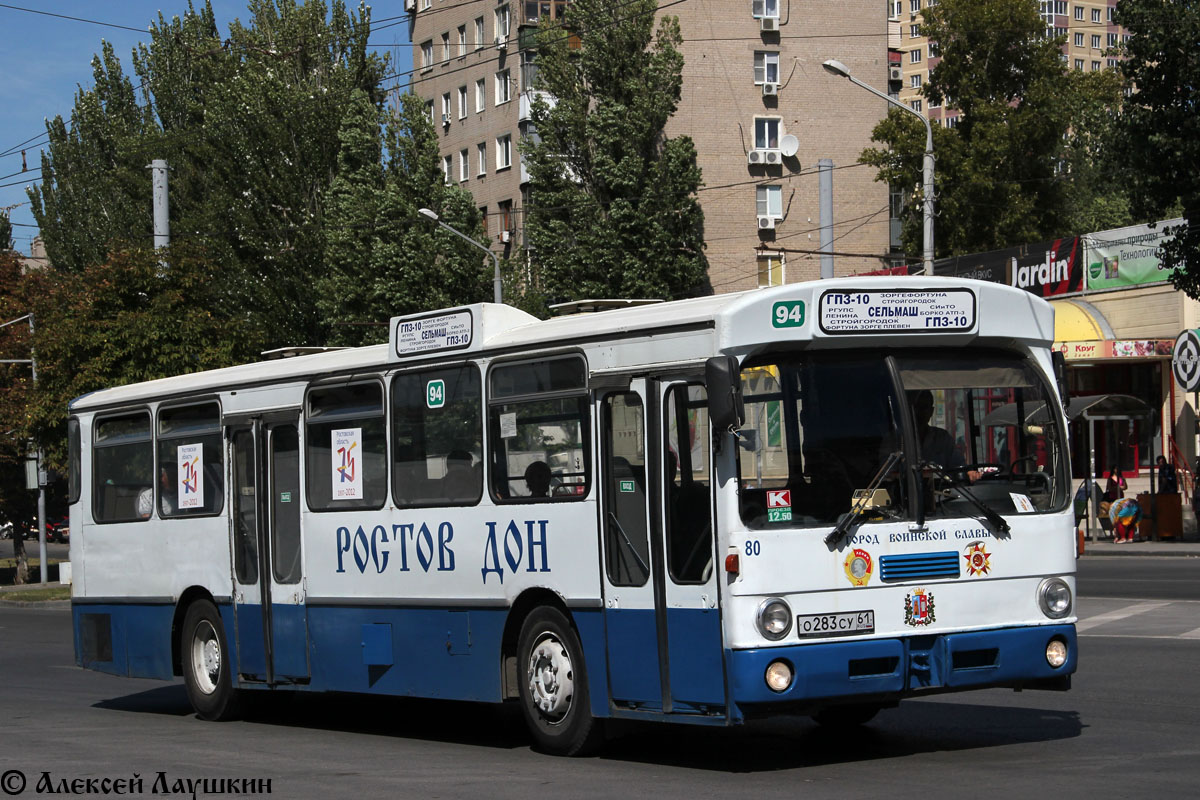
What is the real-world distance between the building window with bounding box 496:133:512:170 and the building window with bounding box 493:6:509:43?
3.82 metres

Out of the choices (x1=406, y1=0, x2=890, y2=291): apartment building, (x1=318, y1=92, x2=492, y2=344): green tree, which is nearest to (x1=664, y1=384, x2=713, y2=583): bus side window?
(x1=318, y1=92, x2=492, y2=344): green tree

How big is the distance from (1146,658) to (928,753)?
17.6ft

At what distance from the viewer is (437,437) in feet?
38.0

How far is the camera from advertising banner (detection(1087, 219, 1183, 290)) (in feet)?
121

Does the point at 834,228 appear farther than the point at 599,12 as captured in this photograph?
Yes

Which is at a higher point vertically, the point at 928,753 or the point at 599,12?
the point at 599,12

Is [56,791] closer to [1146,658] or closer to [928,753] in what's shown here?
[928,753]

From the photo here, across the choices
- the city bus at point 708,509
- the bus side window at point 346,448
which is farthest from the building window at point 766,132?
the city bus at point 708,509

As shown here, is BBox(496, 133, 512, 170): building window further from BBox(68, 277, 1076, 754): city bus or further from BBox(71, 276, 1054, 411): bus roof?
BBox(71, 276, 1054, 411): bus roof

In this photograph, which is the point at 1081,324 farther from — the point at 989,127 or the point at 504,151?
the point at 504,151

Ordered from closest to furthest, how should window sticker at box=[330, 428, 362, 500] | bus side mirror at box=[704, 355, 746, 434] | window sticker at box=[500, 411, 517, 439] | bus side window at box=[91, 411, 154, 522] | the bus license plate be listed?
bus side mirror at box=[704, 355, 746, 434]
the bus license plate
window sticker at box=[500, 411, 517, 439]
window sticker at box=[330, 428, 362, 500]
bus side window at box=[91, 411, 154, 522]

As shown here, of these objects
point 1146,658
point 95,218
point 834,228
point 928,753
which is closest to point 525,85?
point 834,228

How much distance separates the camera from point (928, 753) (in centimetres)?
985

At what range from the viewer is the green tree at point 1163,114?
27656 mm
